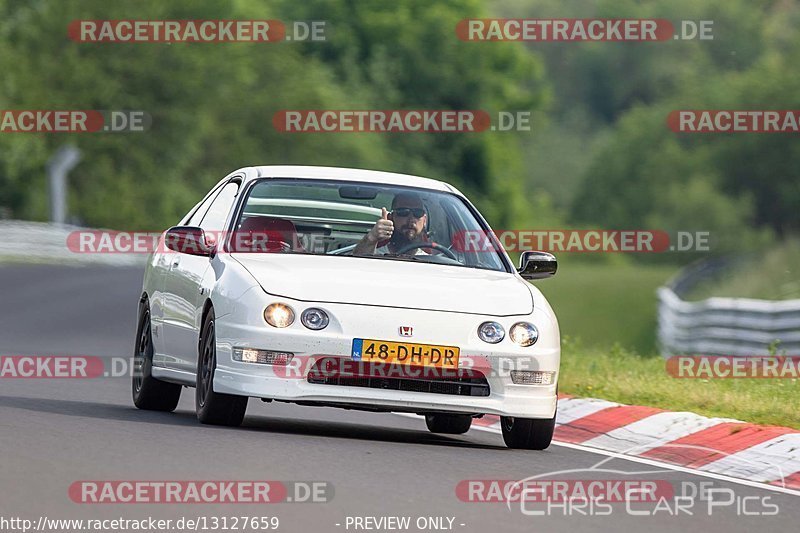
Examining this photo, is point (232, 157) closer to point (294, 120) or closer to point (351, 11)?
point (294, 120)

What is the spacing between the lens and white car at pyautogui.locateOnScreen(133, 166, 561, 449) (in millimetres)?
10430

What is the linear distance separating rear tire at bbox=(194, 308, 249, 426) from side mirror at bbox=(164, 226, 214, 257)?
56cm

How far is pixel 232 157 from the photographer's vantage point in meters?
77.2

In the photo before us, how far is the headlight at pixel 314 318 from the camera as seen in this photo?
34.3 ft

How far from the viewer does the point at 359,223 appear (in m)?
12.7

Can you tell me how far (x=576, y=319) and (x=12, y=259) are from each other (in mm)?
12430

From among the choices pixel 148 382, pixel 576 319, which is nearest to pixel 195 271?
pixel 148 382
